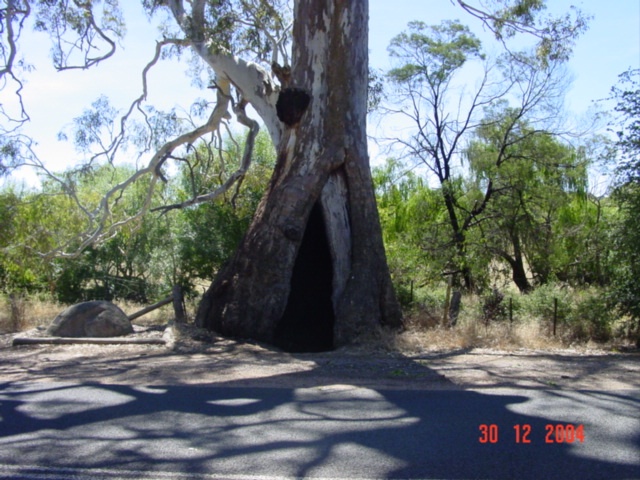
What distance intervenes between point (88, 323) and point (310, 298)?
4.53 m

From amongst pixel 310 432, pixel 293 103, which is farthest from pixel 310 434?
pixel 293 103

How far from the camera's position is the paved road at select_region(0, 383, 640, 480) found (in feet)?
17.9

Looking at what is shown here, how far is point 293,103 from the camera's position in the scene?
46.2 feet

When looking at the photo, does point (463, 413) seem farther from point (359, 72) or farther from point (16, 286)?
point (16, 286)

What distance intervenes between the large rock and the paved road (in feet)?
16.8

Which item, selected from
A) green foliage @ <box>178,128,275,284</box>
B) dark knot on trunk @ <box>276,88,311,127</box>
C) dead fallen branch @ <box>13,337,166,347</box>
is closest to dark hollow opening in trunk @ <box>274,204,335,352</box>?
dark knot on trunk @ <box>276,88,311,127</box>

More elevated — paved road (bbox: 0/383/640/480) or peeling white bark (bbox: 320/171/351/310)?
peeling white bark (bbox: 320/171/351/310)

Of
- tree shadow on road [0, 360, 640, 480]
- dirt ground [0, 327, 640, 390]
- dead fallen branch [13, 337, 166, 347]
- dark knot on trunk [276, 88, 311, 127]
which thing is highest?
dark knot on trunk [276, 88, 311, 127]

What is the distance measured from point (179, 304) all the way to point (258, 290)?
2548mm

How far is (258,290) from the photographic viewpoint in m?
13.4

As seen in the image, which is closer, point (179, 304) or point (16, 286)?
point (179, 304)

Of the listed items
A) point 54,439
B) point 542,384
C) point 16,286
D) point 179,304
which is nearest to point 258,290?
point 179,304

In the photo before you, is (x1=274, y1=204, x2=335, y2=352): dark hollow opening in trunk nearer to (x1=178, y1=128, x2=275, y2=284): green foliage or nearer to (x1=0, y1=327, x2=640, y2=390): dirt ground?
(x1=0, y1=327, x2=640, y2=390): dirt ground
